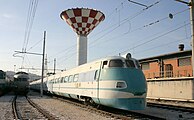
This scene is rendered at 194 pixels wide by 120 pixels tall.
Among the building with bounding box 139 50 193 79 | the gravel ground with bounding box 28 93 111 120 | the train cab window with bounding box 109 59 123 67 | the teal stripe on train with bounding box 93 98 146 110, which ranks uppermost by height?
the building with bounding box 139 50 193 79

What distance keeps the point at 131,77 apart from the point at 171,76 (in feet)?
61.5

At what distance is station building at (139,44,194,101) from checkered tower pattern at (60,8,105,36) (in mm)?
9162

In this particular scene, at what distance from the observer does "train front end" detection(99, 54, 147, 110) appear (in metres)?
11.2

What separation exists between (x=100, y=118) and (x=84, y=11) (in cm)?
2049

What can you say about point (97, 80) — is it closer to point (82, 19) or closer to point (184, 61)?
point (184, 61)

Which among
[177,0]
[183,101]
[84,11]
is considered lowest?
[183,101]

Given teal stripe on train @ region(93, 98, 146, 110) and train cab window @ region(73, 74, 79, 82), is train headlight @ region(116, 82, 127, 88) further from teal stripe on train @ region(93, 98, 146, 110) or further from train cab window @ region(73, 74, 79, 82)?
train cab window @ region(73, 74, 79, 82)

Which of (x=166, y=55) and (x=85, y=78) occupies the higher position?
(x=166, y=55)

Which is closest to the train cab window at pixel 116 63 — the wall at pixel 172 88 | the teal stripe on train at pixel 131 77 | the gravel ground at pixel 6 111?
the teal stripe on train at pixel 131 77

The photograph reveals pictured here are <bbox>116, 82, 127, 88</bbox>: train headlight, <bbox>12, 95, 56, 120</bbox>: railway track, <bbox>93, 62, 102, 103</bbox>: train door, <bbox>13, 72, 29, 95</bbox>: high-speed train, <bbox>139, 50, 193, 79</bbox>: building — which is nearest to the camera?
<bbox>116, 82, 127, 88</bbox>: train headlight

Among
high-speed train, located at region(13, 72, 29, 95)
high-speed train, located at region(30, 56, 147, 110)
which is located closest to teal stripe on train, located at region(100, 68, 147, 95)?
high-speed train, located at region(30, 56, 147, 110)

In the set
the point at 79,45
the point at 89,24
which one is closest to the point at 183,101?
the point at 89,24

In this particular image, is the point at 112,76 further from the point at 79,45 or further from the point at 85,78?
the point at 79,45

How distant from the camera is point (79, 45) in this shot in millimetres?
33938
